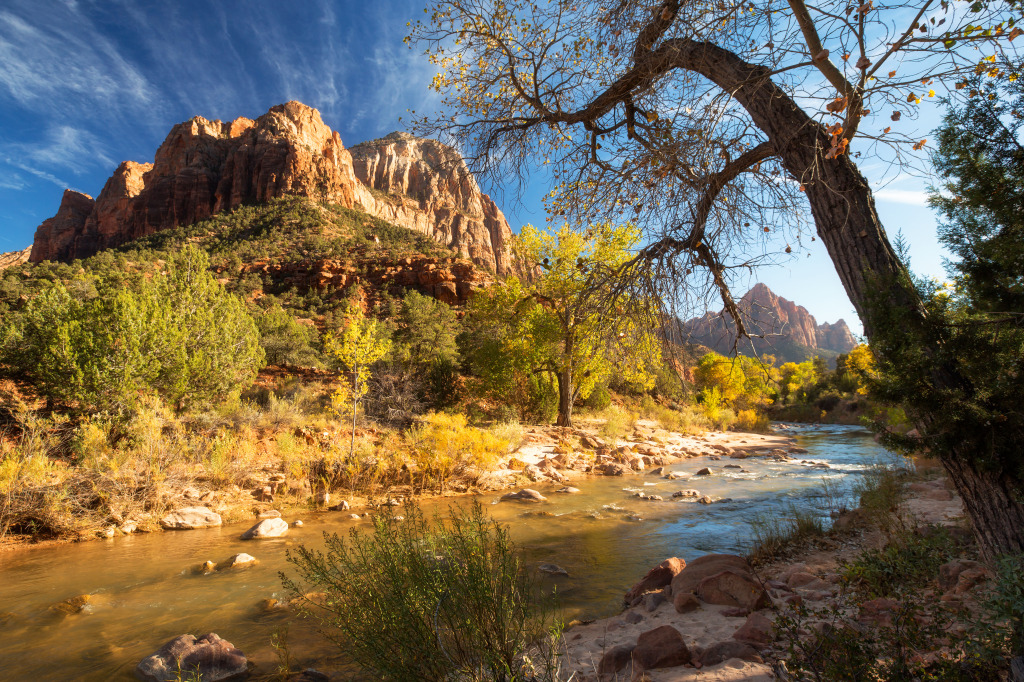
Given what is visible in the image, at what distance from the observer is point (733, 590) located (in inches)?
154

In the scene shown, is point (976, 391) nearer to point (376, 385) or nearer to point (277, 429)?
point (277, 429)

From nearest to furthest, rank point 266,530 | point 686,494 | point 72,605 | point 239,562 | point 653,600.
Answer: point 653,600 → point 72,605 → point 239,562 → point 266,530 → point 686,494

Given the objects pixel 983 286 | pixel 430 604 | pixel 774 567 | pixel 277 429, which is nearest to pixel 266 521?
pixel 277 429

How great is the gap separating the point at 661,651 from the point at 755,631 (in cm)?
68

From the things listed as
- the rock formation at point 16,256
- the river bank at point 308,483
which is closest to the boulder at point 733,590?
the river bank at point 308,483

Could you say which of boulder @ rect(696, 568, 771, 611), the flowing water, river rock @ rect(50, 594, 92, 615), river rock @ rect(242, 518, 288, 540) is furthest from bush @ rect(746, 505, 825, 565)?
river rock @ rect(50, 594, 92, 615)

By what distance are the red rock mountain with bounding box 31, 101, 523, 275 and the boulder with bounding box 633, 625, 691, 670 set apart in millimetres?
67186

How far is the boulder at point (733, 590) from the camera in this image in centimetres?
367

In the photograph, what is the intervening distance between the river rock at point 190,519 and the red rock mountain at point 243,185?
202ft

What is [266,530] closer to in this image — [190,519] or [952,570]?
[190,519]

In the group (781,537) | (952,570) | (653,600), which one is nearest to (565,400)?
(781,537)

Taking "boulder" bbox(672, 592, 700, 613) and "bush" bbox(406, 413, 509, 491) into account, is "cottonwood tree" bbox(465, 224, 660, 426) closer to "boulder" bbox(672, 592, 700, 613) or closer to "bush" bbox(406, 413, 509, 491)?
"bush" bbox(406, 413, 509, 491)

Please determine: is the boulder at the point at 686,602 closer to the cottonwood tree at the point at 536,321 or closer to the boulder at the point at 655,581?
the boulder at the point at 655,581

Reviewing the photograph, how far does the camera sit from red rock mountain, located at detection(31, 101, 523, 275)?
76312mm
